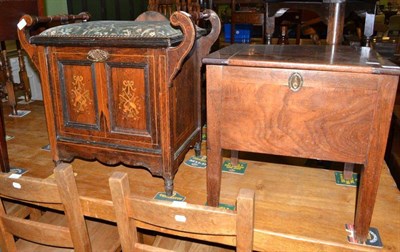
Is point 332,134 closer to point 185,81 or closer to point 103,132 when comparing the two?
point 185,81

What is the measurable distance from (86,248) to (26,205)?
733 mm

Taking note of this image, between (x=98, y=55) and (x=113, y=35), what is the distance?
10cm

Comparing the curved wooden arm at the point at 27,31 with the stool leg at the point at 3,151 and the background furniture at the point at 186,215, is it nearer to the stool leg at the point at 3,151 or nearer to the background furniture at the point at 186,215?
the stool leg at the point at 3,151

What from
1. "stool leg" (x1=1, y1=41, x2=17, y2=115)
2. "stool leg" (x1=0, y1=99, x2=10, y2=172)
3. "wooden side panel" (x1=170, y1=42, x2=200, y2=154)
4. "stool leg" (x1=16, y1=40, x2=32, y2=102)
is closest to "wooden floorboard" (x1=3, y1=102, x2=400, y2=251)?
"stool leg" (x1=0, y1=99, x2=10, y2=172)

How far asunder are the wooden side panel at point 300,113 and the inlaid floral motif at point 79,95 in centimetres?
58

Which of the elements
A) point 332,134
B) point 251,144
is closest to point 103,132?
point 251,144

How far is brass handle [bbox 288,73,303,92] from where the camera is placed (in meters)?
1.04

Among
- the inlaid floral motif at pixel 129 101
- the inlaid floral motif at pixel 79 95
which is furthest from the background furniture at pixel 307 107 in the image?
the inlaid floral motif at pixel 79 95

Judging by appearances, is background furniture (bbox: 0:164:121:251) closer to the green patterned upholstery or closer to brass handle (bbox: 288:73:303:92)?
the green patterned upholstery

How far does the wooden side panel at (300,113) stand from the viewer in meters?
1.02

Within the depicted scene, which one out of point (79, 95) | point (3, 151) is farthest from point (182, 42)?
point (3, 151)

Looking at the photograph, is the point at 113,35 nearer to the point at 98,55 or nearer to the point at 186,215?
the point at 98,55

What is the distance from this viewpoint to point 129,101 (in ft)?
4.44

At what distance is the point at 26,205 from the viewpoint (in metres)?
1.65
